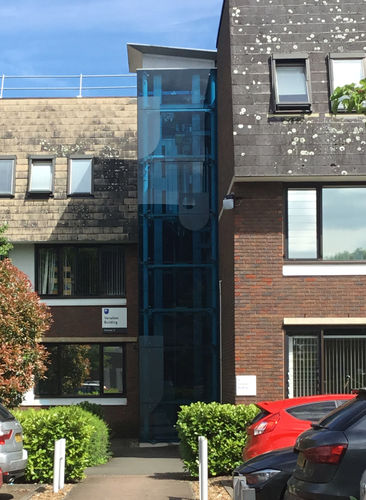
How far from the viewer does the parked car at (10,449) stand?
13.0 metres

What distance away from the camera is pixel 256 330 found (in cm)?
1720

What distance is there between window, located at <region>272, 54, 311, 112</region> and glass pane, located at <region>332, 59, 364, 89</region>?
0.58 meters

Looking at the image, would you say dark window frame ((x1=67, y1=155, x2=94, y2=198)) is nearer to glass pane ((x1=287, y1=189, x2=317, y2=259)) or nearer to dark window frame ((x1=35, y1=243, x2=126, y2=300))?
dark window frame ((x1=35, y1=243, x2=126, y2=300))

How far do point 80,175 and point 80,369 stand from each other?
5315 millimetres

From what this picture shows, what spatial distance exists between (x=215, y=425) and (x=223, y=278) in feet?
20.6

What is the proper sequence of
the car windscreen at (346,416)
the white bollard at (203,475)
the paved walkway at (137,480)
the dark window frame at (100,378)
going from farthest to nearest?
1. the dark window frame at (100,378)
2. the paved walkway at (137,480)
3. the white bollard at (203,475)
4. the car windscreen at (346,416)

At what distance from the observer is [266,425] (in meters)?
12.3

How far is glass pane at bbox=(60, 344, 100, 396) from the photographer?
80.2 ft

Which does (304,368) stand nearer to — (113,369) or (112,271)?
(113,369)

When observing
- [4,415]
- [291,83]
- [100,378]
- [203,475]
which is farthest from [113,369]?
[203,475]

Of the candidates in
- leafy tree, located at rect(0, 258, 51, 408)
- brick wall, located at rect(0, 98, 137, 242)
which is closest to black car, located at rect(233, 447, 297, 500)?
leafy tree, located at rect(0, 258, 51, 408)

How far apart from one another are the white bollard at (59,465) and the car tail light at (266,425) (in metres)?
3.33

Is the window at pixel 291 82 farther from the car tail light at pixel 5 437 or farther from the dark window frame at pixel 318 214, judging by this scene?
the car tail light at pixel 5 437

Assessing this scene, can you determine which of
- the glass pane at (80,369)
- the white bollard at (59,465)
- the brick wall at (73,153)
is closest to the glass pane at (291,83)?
the white bollard at (59,465)
